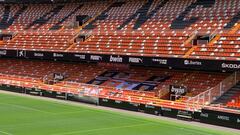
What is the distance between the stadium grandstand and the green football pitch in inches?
91.8

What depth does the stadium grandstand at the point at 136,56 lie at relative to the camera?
2567cm

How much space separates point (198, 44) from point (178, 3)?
897 centimetres

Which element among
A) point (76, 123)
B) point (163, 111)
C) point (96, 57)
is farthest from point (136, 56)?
point (76, 123)

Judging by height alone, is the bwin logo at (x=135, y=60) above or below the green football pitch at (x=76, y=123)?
above

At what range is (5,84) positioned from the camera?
38.6 meters

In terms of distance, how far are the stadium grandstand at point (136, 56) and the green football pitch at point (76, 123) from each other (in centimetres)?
233

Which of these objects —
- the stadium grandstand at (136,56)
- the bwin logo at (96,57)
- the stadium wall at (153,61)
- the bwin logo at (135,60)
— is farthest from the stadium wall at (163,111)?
the bwin logo at (135,60)

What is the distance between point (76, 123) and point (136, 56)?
959cm

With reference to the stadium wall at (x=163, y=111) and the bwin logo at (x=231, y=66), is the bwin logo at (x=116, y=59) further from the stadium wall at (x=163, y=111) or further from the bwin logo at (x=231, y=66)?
the bwin logo at (x=231, y=66)

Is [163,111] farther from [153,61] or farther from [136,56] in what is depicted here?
[136,56]

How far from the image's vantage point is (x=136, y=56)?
29969mm

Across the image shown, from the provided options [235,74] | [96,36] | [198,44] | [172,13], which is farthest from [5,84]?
[235,74]

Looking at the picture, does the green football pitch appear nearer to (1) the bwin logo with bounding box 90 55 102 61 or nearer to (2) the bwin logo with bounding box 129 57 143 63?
(2) the bwin logo with bounding box 129 57 143 63

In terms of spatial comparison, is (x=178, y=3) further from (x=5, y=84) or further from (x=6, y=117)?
(x=6, y=117)
